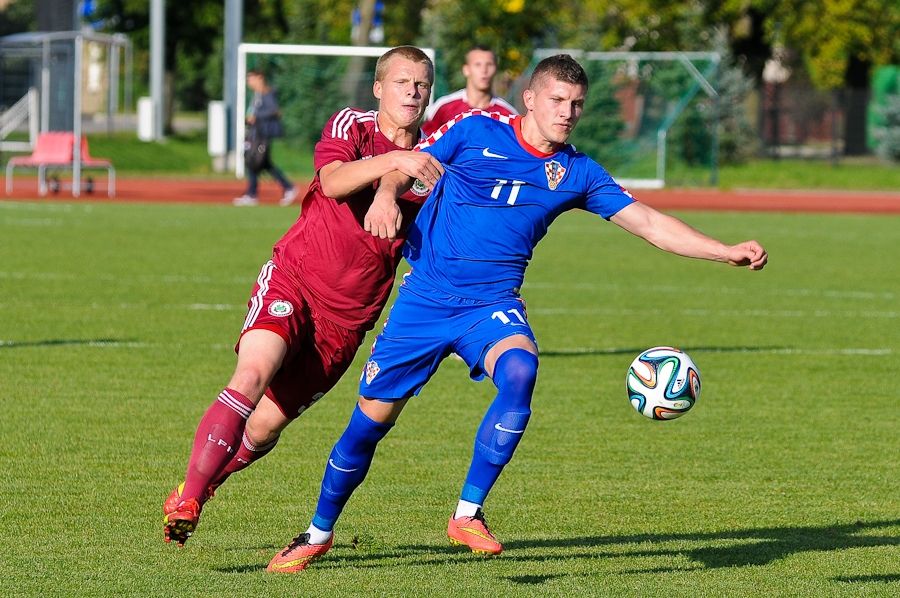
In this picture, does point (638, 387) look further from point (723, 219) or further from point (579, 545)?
point (723, 219)

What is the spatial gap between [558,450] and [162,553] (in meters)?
2.85

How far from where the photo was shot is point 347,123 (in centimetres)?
597

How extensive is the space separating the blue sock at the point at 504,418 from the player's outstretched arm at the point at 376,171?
0.72 m

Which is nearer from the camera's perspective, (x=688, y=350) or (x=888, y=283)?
(x=688, y=350)

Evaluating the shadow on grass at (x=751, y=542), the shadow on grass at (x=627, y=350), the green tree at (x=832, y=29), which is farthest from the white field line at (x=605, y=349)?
the green tree at (x=832, y=29)

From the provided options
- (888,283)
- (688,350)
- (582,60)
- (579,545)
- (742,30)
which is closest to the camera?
(579,545)

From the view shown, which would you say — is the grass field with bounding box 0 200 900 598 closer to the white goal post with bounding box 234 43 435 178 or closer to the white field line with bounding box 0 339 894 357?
the white field line with bounding box 0 339 894 357

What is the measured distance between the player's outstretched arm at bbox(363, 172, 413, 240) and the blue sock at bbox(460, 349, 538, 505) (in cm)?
66

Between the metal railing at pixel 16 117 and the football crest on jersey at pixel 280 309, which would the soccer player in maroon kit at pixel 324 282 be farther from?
the metal railing at pixel 16 117

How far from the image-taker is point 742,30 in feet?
175

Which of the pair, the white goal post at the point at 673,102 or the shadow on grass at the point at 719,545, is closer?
the shadow on grass at the point at 719,545

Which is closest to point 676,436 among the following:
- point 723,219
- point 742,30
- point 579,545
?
point 579,545

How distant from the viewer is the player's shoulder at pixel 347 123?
5922 millimetres

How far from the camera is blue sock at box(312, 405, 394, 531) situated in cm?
569
